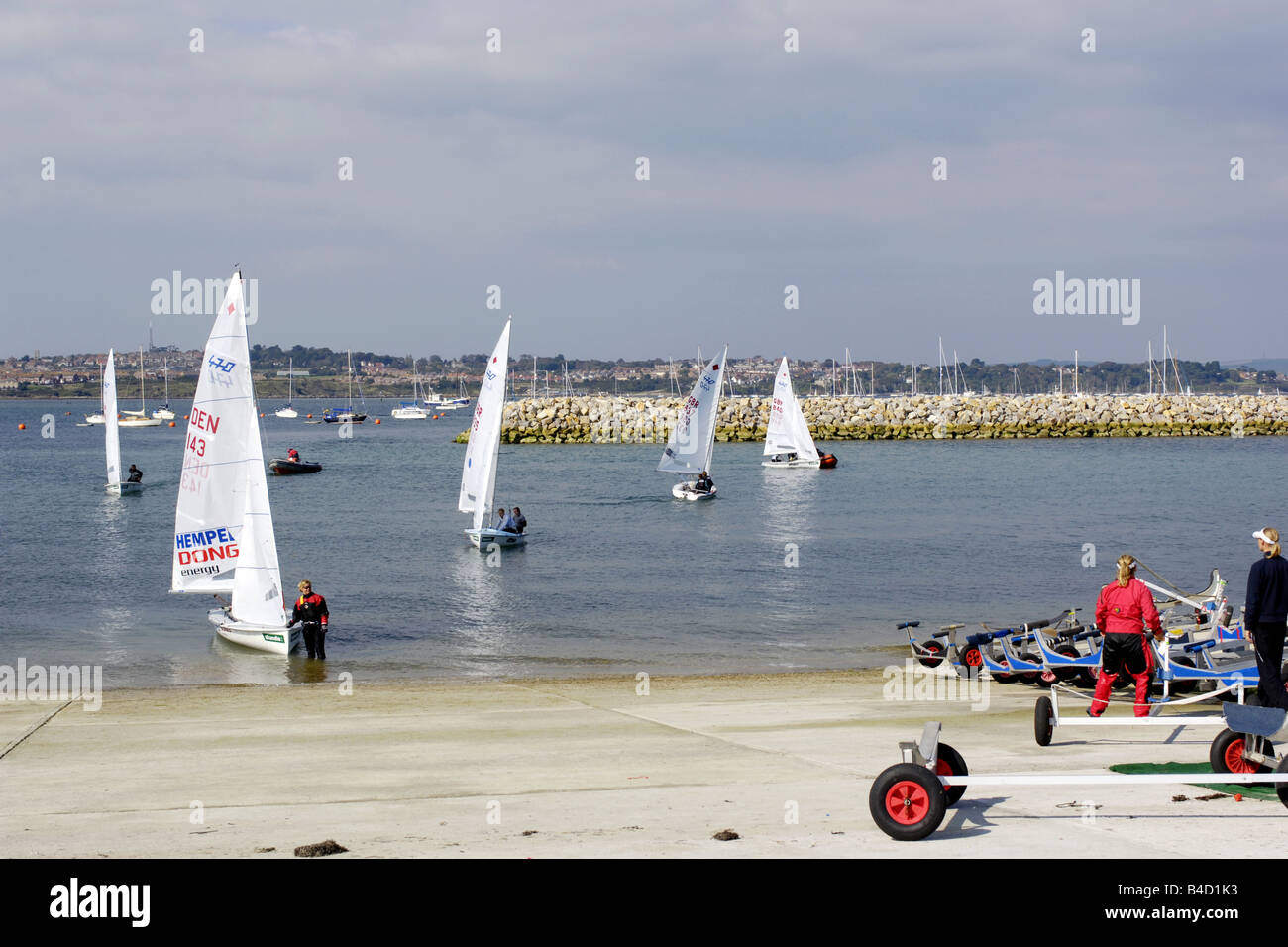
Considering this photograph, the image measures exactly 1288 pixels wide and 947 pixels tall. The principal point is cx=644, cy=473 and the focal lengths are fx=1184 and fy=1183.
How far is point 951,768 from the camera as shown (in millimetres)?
9742

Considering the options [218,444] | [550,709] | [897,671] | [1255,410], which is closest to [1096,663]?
[897,671]

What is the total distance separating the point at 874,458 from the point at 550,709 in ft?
274

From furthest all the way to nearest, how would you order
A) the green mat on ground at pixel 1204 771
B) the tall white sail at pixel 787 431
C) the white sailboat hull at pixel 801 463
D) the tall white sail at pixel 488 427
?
1. the tall white sail at pixel 787 431
2. the white sailboat hull at pixel 801 463
3. the tall white sail at pixel 488 427
4. the green mat on ground at pixel 1204 771

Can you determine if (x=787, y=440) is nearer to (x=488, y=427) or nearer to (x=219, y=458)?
(x=488, y=427)

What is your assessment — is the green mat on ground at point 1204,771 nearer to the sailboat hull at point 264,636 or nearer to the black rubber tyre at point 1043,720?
the black rubber tyre at point 1043,720

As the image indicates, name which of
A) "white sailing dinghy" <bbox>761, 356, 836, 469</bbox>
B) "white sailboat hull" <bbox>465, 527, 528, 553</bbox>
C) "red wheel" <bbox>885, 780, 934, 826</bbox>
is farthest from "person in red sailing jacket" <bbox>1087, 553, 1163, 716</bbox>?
"white sailing dinghy" <bbox>761, 356, 836, 469</bbox>

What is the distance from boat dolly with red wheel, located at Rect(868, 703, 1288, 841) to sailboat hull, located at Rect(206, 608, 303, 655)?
16.3 metres

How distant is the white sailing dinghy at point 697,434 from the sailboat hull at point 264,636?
39.2 m

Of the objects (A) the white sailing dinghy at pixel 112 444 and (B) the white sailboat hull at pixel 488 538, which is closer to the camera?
(B) the white sailboat hull at pixel 488 538

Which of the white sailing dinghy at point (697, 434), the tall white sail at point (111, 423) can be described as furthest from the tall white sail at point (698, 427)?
the tall white sail at point (111, 423)

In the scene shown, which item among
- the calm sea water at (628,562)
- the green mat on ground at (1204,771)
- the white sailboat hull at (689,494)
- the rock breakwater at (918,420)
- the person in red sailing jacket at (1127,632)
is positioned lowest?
the calm sea water at (628,562)

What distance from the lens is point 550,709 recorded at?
675 inches

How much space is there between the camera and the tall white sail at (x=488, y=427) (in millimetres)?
38625
